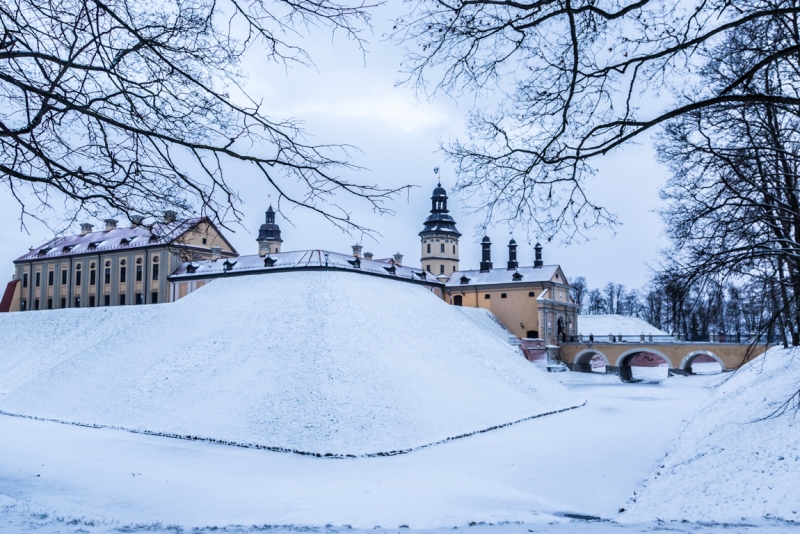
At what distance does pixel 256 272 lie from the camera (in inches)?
1481

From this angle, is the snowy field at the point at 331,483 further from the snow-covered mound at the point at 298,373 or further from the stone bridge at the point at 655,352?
the stone bridge at the point at 655,352

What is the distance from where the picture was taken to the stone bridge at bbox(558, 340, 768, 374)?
4697cm

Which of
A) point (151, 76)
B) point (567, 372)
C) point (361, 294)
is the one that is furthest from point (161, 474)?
point (567, 372)

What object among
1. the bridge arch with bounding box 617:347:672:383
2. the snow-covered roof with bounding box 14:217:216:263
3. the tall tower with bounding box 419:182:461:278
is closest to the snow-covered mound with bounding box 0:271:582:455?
the snow-covered roof with bounding box 14:217:216:263

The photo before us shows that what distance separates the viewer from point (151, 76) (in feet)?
22.6

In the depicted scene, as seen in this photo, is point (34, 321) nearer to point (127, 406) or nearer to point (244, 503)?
point (127, 406)

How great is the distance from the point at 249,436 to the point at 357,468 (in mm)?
4695

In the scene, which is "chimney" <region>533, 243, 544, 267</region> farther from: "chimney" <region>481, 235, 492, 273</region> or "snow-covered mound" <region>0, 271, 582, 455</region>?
"snow-covered mound" <region>0, 271, 582, 455</region>

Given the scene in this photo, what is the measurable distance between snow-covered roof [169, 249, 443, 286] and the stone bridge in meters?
19.5

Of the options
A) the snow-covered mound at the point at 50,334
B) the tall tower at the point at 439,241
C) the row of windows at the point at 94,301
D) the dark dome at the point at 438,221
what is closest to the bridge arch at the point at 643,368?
the tall tower at the point at 439,241

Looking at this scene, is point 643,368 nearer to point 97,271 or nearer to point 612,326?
point 612,326

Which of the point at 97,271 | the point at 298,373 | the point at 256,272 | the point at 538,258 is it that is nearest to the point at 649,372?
the point at 538,258

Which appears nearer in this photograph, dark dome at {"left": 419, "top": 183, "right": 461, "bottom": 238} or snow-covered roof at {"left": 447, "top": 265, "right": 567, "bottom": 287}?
snow-covered roof at {"left": 447, "top": 265, "right": 567, "bottom": 287}

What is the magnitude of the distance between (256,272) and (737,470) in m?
30.4
